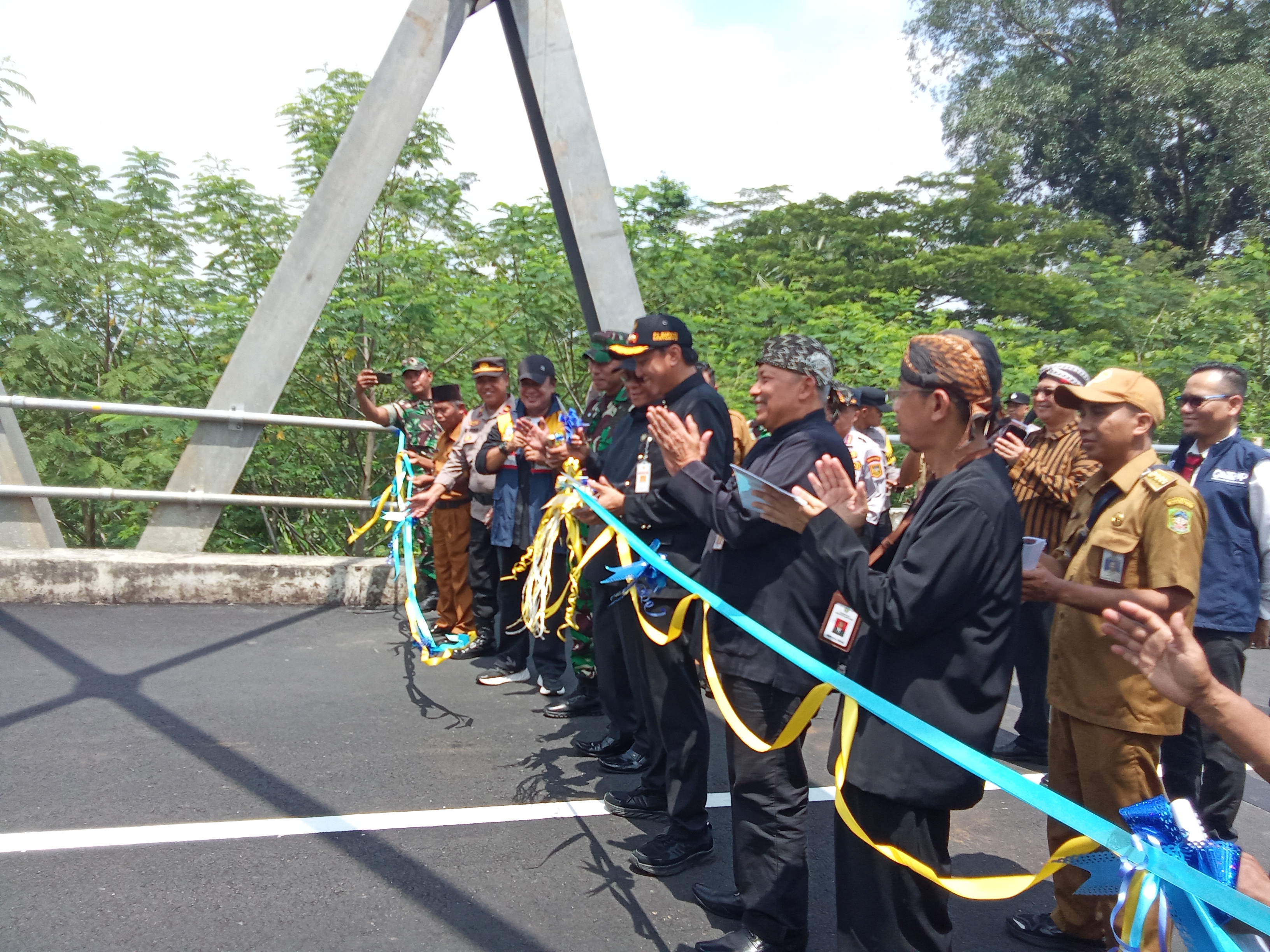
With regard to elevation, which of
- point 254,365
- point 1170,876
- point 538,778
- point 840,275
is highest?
point 840,275

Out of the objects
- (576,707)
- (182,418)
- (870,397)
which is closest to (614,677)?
(576,707)

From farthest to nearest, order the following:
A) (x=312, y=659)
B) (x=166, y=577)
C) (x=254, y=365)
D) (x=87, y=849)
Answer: (x=254, y=365), (x=166, y=577), (x=312, y=659), (x=87, y=849)

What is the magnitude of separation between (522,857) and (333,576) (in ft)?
13.3

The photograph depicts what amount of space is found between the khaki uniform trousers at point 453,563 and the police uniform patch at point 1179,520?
4.78m

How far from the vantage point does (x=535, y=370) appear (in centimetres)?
573

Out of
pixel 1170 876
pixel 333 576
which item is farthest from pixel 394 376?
pixel 1170 876

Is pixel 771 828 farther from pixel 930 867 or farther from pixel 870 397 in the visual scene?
pixel 870 397

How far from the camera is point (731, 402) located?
32.6 ft

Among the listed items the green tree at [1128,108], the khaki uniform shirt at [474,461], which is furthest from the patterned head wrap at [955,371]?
the green tree at [1128,108]

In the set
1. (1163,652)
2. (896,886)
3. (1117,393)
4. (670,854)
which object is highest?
(1117,393)

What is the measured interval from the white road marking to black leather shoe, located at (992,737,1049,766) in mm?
1615

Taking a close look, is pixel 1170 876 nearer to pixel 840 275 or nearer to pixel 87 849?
pixel 87 849

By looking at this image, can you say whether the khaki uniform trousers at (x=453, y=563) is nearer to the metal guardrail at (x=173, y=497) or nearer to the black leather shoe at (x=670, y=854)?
the metal guardrail at (x=173, y=497)

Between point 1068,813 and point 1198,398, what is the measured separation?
3.09 meters
